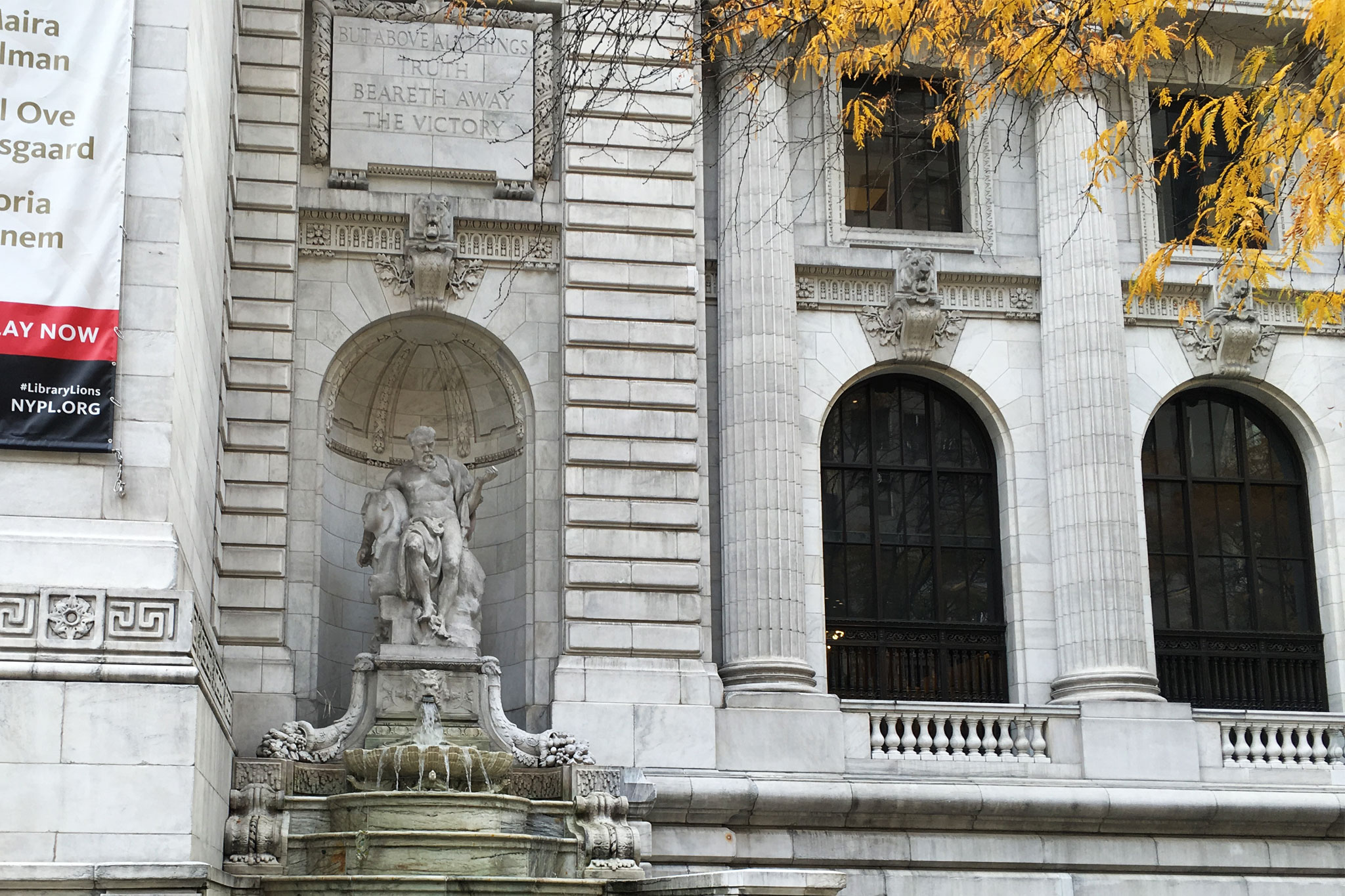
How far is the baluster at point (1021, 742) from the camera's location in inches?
965

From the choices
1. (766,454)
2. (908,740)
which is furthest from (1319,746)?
(766,454)

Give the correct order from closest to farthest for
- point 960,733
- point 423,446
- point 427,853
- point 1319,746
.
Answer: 1. point 427,853
2. point 423,446
3. point 960,733
4. point 1319,746

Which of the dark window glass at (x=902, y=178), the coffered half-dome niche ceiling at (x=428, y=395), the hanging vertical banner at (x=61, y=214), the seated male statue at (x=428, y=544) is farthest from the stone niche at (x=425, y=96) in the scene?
the hanging vertical banner at (x=61, y=214)

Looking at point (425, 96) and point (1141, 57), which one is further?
point (425, 96)

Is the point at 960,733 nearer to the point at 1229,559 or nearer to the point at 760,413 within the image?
the point at 760,413

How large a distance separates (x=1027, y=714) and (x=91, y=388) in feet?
48.1

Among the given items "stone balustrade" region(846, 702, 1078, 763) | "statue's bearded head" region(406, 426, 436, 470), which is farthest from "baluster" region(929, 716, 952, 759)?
"statue's bearded head" region(406, 426, 436, 470)

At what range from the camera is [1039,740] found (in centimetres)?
2466

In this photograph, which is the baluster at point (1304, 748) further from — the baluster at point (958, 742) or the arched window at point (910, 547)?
the baluster at point (958, 742)

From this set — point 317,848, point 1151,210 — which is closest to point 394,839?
point 317,848

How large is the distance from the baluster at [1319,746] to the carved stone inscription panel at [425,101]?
1434 cm

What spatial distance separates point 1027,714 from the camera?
81.3ft

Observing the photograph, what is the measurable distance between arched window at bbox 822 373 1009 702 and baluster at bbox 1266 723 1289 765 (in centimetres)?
390

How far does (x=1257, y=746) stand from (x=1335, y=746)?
1.39 meters
